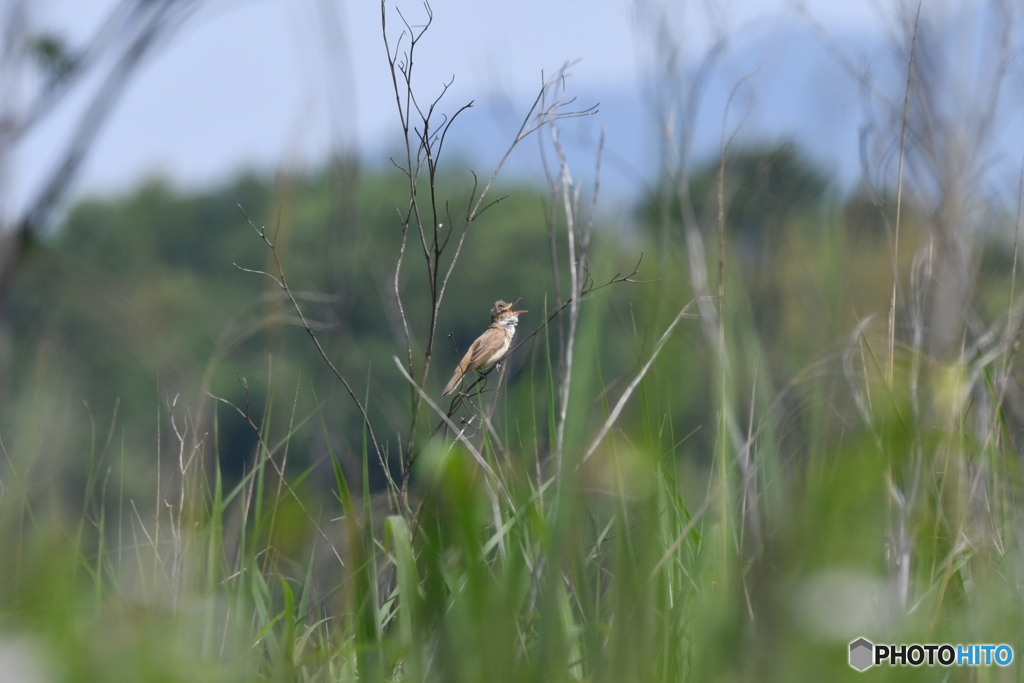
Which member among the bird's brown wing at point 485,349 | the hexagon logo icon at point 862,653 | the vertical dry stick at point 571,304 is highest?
the vertical dry stick at point 571,304

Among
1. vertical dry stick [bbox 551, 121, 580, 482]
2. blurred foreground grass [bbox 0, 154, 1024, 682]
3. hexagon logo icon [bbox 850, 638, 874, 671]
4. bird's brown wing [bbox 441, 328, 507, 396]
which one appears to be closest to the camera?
blurred foreground grass [bbox 0, 154, 1024, 682]

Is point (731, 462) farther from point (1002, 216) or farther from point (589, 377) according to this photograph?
point (1002, 216)

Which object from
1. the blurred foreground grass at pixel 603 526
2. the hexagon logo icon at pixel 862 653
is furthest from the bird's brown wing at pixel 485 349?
the hexagon logo icon at pixel 862 653

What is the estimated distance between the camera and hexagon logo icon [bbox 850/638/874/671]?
56.8 inches

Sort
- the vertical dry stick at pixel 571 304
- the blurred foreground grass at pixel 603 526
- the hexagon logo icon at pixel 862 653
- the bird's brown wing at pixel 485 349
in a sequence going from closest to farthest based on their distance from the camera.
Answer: the blurred foreground grass at pixel 603 526 < the hexagon logo icon at pixel 862 653 < the vertical dry stick at pixel 571 304 < the bird's brown wing at pixel 485 349

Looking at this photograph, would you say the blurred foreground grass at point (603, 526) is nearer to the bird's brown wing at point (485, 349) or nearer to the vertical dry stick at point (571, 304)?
the vertical dry stick at point (571, 304)

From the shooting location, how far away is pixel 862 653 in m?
1.47

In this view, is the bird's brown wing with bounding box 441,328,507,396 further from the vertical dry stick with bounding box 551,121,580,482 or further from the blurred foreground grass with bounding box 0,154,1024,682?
the vertical dry stick with bounding box 551,121,580,482

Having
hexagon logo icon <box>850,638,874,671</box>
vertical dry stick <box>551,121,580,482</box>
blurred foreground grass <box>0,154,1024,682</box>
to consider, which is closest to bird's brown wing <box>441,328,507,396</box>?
blurred foreground grass <box>0,154,1024,682</box>

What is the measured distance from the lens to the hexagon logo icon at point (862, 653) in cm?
144

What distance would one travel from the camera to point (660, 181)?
53.6 inches

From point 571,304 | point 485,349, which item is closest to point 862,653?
point 571,304

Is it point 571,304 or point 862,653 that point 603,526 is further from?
point 862,653

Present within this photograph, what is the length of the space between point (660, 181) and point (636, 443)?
567mm
